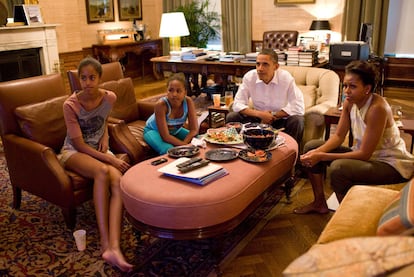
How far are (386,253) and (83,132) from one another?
2102mm

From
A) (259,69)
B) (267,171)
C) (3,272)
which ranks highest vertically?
(259,69)

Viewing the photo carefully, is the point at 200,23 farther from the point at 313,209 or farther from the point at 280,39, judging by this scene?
the point at 313,209

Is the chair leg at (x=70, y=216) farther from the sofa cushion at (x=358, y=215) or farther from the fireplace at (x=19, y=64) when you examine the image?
the fireplace at (x=19, y=64)

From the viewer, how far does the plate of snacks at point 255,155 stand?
7.67 ft

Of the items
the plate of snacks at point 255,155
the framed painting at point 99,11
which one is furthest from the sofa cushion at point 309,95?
the framed painting at point 99,11

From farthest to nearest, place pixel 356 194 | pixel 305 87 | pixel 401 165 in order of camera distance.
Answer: pixel 305 87 < pixel 401 165 < pixel 356 194

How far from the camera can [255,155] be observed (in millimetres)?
2379

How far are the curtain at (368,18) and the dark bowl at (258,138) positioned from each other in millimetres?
4608

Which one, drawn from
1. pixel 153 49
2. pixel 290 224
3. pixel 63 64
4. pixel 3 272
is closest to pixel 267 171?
pixel 290 224

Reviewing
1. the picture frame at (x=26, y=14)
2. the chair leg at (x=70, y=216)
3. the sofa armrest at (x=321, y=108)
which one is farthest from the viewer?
the picture frame at (x=26, y=14)

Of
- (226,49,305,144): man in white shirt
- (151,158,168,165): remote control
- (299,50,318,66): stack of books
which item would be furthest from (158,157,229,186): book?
(299,50,318,66): stack of books

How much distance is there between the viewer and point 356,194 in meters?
1.87

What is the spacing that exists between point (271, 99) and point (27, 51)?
3.88 metres

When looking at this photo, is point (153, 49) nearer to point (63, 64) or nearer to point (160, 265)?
point (63, 64)
